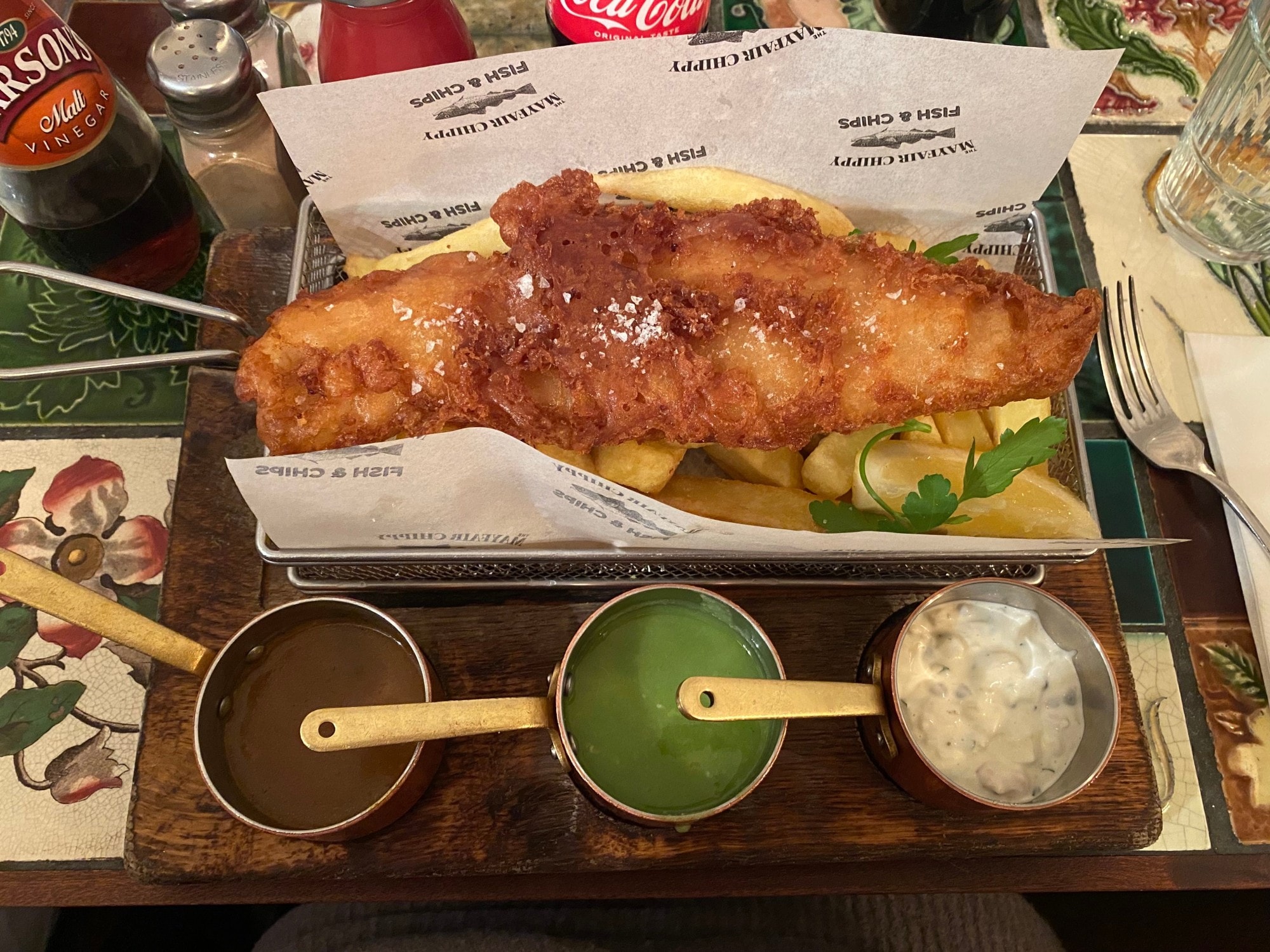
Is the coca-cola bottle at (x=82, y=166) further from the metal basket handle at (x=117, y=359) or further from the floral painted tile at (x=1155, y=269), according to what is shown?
the floral painted tile at (x=1155, y=269)

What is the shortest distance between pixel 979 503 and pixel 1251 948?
130cm

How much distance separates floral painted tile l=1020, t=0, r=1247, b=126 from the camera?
242 centimetres

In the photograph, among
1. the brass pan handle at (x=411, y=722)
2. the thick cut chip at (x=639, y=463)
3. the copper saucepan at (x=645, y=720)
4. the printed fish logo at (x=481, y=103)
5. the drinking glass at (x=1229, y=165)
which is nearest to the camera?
the brass pan handle at (x=411, y=722)

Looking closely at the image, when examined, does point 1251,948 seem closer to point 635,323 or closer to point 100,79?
point 635,323

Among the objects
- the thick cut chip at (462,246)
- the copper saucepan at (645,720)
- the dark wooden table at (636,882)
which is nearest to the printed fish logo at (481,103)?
the thick cut chip at (462,246)

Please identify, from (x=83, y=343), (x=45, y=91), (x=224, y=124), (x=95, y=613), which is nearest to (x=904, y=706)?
(x=95, y=613)

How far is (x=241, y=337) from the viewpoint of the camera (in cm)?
196

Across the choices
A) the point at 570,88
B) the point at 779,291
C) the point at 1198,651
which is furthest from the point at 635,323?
the point at 1198,651

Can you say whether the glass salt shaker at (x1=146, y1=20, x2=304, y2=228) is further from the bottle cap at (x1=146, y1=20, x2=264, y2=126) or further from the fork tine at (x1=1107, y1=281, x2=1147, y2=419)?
the fork tine at (x1=1107, y1=281, x2=1147, y2=419)

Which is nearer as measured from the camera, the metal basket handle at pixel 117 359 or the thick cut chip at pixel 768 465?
the metal basket handle at pixel 117 359

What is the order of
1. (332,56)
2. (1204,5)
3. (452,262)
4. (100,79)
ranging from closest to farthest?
1. (452,262)
2. (100,79)
3. (332,56)
4. (1204,5)

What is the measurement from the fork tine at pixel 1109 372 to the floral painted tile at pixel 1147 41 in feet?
2.46

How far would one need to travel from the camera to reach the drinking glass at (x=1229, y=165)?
195 centimetres

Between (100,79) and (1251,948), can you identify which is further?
(1251,948)
